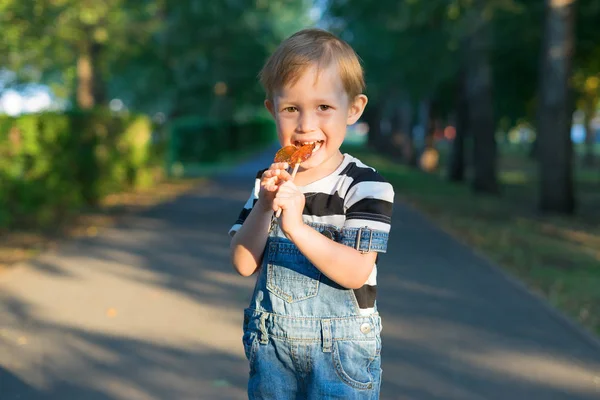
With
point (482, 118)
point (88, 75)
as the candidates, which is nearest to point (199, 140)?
point (88, 75)

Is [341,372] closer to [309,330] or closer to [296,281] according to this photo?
[309,330]

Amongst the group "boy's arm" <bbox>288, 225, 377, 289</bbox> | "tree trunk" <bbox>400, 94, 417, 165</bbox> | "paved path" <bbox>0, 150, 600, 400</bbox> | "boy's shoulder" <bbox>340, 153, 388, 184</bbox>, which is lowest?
"paved path" <bbox>0, 150, 600, 400</bbox>

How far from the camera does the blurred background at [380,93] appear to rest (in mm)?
11016

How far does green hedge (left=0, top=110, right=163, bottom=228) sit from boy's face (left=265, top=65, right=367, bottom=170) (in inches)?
325

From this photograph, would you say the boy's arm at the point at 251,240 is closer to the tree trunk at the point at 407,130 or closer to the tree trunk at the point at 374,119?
the tree trunk at the point at 407,130

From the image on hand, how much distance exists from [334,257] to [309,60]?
0.55 metres

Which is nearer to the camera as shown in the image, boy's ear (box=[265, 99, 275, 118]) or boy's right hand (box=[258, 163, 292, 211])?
boy's right hand (box=[258, 163, 292, 211])

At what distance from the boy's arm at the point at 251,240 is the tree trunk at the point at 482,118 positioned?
1756cm

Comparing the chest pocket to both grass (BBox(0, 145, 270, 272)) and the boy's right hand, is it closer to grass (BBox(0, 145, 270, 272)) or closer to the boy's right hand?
the boy's right hand

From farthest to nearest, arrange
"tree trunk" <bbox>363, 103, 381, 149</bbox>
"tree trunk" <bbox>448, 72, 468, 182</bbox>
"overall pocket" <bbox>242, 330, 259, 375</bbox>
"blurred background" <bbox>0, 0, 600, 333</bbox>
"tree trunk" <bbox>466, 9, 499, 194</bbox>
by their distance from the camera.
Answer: "tree trunk" <bbox>363, 103, 381, 149</bbox> < "tree trunk" <bbox>448, 72, 468, 182</bbox> < "tree trunk" <bbox>466, 9, 499, 194</bbox> < "blurred background" <bbox>0, 0, 600, 333</bbox> < "overall pocket" <bbox>242, 330, 259, 375</bbox>

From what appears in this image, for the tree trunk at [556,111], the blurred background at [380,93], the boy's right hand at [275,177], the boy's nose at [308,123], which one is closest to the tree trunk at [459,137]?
the blurred background at [380,93]

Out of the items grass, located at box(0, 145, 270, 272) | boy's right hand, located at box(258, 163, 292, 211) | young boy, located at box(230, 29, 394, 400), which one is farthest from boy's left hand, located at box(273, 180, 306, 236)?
grass, located at box(0, 145, 270, 272)

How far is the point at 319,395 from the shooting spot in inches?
94.3

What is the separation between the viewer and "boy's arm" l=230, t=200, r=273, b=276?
2.35 m
